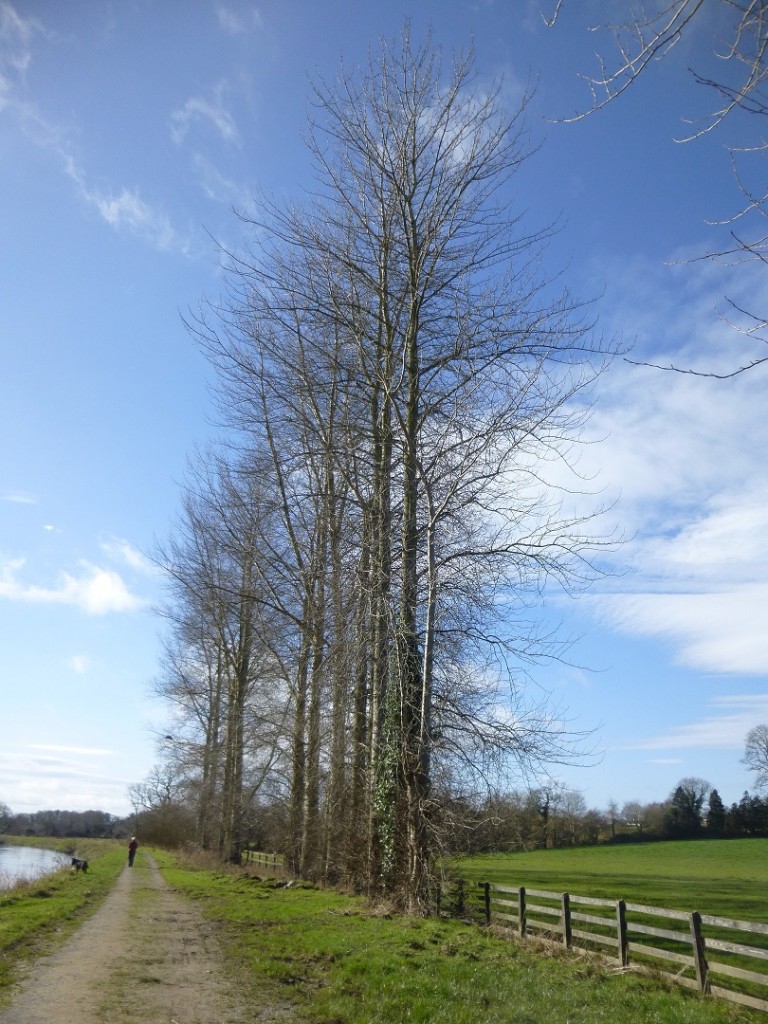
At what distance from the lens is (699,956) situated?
29.2 feet

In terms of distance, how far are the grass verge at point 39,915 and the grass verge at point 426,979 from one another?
227cm

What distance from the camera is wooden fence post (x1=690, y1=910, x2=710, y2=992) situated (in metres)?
8.76

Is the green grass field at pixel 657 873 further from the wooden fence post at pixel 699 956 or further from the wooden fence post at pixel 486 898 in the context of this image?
the wooden fence post at pixel 699 956

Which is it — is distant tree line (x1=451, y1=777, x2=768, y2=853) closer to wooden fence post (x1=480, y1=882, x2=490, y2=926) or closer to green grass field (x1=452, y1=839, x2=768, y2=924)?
green grass field (x1=452, y1=839, x2=768, y2=924)

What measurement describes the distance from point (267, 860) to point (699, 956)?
62.9 feet

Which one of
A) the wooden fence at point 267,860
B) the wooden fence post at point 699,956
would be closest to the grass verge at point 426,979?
the wooden fence post at point 699,956

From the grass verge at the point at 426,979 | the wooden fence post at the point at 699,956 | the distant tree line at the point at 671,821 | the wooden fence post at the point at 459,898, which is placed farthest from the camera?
the distant tree line at the point at 671,821

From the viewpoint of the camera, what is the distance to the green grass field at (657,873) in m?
21.4

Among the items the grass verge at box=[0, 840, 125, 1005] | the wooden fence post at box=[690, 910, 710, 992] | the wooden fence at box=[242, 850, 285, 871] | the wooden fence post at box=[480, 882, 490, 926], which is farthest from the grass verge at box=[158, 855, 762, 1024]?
the wooden fence at box=[242, 850, 285, 871]

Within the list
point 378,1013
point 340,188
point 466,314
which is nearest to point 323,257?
point 340,188

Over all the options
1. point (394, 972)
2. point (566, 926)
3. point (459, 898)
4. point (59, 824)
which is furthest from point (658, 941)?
point (59, 824)

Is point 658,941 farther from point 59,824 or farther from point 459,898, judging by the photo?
point 59,824

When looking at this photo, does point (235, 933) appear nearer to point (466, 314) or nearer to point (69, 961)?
point (69, 961)

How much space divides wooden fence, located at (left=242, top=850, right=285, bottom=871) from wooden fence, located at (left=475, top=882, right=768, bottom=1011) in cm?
1005
